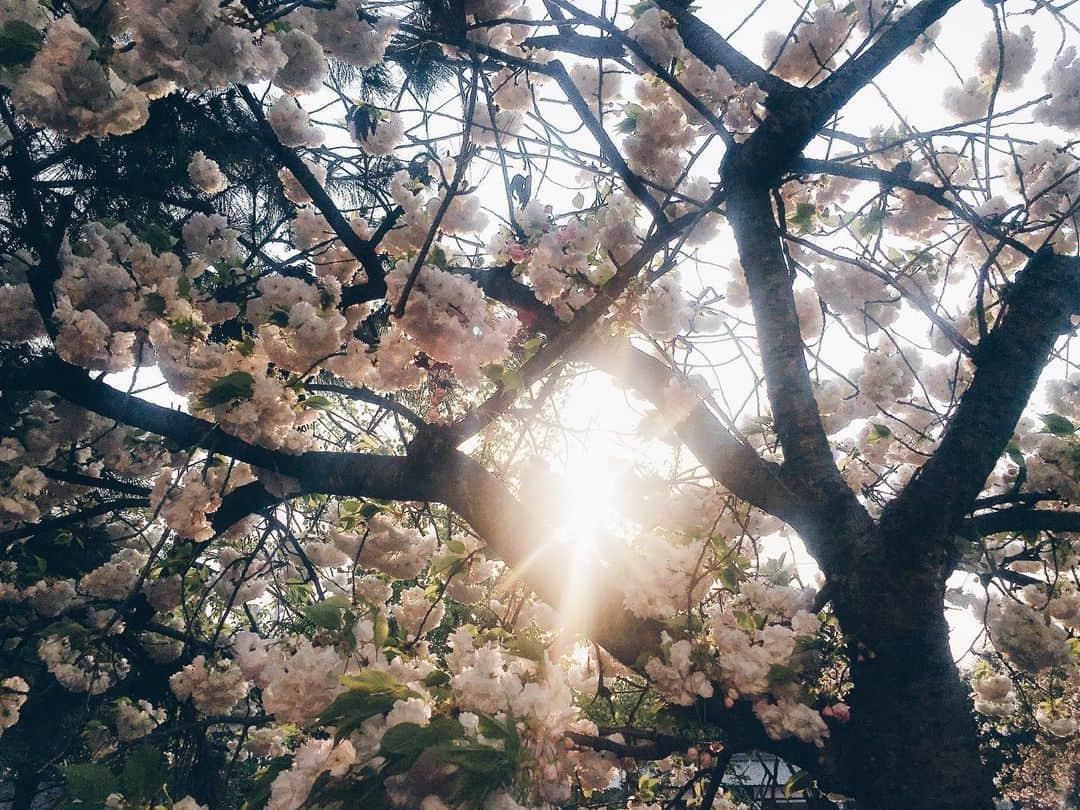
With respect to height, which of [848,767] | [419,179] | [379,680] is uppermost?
[419,179]

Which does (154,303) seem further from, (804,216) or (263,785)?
(804,216)

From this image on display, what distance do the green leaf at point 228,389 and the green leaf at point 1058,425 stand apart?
115 inches

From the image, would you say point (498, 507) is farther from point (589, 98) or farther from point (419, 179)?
point (589, 98)

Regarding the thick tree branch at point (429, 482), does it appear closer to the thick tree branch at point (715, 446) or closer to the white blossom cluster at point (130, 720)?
the thick tree branch at point (715, 446)

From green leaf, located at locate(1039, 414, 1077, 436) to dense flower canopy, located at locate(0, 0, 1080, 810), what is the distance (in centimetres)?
1

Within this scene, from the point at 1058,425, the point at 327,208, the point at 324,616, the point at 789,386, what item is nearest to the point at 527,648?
the point at 324,616

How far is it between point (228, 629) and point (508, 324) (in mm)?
4474

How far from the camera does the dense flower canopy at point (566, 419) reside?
1.57 metres

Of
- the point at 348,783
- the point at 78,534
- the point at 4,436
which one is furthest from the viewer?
the point at 78,534

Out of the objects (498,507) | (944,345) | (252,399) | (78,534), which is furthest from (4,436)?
(944,345)

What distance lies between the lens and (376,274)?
2.53 metres

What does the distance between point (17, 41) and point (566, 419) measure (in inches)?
101

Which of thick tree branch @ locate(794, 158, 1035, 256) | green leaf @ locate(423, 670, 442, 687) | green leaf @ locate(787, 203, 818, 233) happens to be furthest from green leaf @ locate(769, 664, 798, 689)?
green leaf @ locate(787, 203, 818, 233)

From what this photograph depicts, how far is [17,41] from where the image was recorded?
1557 mm
